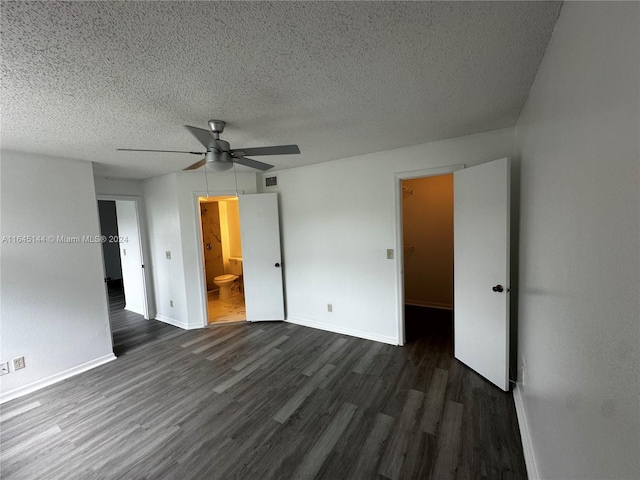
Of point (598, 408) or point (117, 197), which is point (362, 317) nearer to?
point (598, 408)

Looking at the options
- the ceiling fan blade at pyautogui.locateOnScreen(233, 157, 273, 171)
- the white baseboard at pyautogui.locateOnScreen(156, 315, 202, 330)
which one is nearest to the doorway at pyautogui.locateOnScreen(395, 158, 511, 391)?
the ceiling fan blade at pyautogui.locateOnScreen(233, 157, 273, 171)

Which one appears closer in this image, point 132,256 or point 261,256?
point 261,256

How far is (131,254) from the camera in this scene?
176 inches

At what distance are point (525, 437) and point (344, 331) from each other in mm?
2059

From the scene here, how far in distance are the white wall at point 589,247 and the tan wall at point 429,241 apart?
2.82m

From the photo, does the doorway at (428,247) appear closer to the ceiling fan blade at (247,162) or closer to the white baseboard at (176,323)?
the ceiling fan blade at (247,162)

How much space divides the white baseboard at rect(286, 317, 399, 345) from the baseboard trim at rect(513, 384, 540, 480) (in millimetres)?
1240

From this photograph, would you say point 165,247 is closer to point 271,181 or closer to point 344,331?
point 271,181

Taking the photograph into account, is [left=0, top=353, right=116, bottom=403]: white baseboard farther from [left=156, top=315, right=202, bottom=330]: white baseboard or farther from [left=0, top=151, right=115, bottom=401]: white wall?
[left=156, top=315, right=202, bottom=330]: white baseboard

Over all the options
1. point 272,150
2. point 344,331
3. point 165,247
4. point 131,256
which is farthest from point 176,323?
point 272,150

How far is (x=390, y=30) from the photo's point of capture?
1.12m

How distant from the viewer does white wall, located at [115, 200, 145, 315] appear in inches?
169

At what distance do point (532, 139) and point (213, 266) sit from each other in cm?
571

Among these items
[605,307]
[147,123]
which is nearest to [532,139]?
[605,307]
